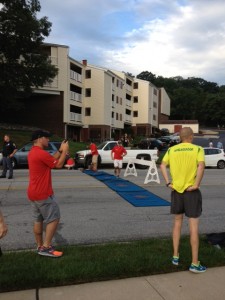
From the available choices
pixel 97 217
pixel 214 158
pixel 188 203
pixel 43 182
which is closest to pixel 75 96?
pixel 214 158

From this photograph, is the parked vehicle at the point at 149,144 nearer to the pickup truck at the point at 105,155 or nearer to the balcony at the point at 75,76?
the pickup truck at the point at 105,155

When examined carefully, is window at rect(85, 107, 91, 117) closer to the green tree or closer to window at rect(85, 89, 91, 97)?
window at rect(85, 89, 91, 97)

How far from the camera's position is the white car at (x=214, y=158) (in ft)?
81.6

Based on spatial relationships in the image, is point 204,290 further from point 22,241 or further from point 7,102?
point 7,102

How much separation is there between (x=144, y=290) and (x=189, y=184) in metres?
1.45

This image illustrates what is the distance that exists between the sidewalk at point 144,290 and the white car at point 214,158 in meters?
20.6

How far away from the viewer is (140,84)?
75.4 metres

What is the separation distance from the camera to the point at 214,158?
24938 mm

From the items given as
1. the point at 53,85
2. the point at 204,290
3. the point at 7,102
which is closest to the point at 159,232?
the point at 204,290

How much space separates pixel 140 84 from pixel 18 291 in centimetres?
7273

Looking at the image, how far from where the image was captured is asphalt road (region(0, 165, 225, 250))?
279 inches

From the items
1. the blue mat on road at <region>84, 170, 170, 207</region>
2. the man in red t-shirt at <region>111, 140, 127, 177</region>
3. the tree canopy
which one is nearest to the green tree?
the man in red t-shirt at <region>111, 140, 127, 177</region>

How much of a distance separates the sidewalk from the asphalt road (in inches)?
85.5

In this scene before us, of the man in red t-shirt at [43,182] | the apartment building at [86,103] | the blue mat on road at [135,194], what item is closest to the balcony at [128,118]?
the apartment building at [86,103]
